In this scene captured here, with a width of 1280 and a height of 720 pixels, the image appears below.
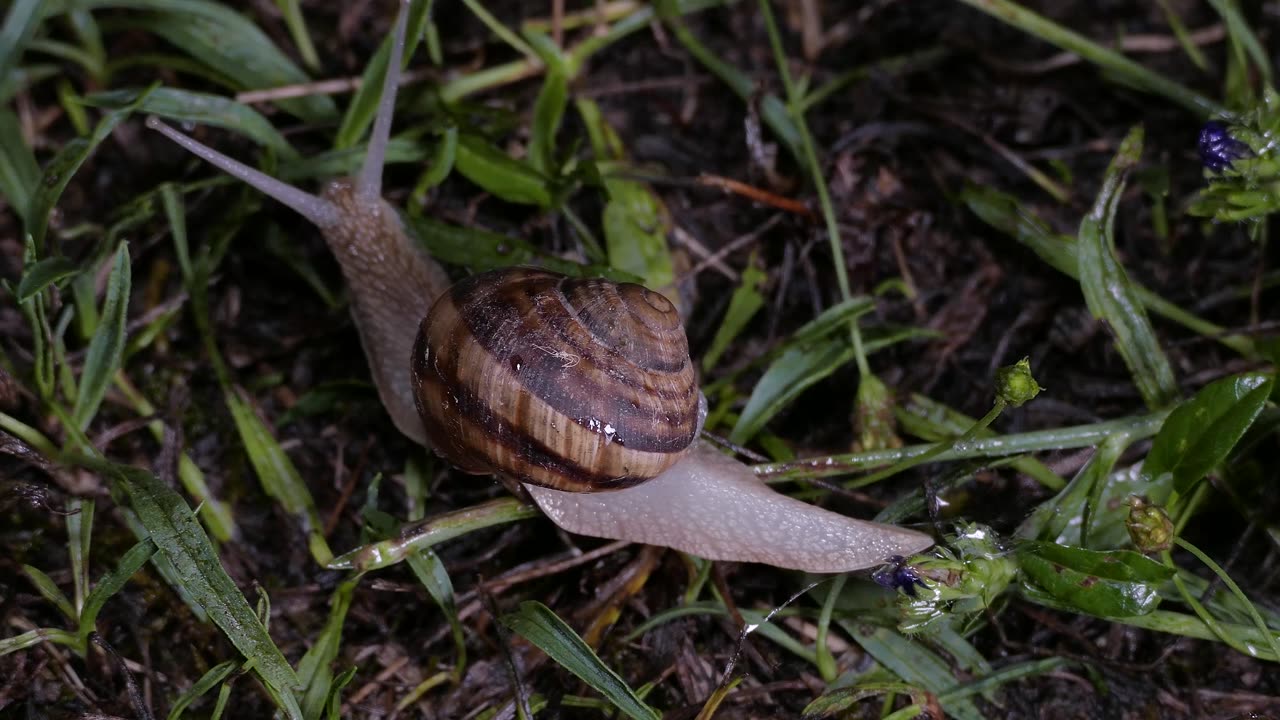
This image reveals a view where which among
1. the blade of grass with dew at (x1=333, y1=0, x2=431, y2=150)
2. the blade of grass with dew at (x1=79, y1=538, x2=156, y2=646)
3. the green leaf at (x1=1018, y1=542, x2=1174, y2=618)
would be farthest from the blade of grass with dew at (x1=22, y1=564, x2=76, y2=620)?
the green leaf at (x1=1018, y1=542, x2=1174, y2=618)

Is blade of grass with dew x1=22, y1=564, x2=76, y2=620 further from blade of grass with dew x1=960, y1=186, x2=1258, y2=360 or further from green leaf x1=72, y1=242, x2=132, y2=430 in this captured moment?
blade of grass with dew x1=960, y1=186, x2=1258, y2=360

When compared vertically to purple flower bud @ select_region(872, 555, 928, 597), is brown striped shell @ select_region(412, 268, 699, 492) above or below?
above

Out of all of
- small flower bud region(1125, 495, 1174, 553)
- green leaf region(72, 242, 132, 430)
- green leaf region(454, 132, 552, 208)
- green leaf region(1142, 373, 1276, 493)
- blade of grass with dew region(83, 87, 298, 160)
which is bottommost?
small flower bud region(1125, 495, 1174, 553)

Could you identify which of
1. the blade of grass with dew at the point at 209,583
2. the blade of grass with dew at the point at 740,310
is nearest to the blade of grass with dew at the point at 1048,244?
the blade of grass with dew at the point at 740,310

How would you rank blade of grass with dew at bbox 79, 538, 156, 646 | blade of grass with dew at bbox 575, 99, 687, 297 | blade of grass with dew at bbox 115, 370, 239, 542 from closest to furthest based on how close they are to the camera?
blade of grass with dew at bbox 79, 538, 156, 646, blade of grass with dew at bbox 115, 370, 239, 542, blade of grass with dew at bbox 575, 99, 687, 297

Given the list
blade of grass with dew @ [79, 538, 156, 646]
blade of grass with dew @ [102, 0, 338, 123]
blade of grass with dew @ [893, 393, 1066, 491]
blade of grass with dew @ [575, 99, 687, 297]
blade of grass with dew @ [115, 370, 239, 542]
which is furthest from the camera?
blade of grass with dew @ [102, 0, 338, 123]

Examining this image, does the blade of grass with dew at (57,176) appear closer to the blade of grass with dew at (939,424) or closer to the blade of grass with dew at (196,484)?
the blade of grass with dew at (196,484)
